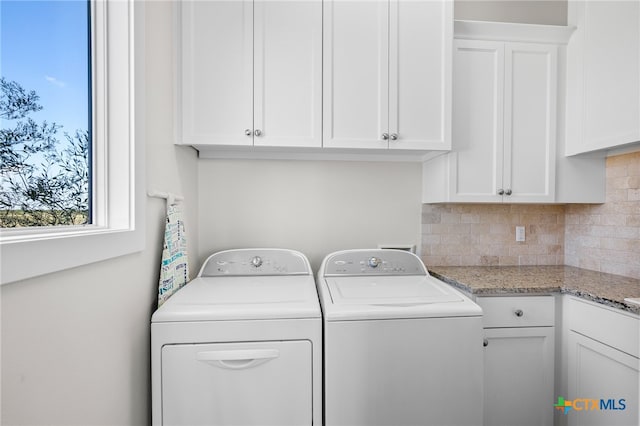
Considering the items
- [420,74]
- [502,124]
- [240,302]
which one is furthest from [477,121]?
[240,302]

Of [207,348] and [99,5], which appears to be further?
[207,348]

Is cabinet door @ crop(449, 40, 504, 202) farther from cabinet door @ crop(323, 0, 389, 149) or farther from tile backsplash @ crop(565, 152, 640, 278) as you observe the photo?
tile backsplash @ crop(565, 152, 640, 278)

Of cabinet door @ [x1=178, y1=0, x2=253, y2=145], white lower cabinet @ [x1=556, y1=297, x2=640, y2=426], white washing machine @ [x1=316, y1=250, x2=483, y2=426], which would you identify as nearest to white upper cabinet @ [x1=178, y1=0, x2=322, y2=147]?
cabinet door @ [x1=178, y1=0, x2=253, y2=145]

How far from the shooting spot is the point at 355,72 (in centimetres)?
162

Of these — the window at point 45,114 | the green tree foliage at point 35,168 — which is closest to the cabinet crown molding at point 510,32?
the window at point 45,114

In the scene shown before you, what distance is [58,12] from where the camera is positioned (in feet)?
2.94

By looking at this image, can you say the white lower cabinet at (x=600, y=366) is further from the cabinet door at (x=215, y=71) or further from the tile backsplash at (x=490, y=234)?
the cabinet door at (x=215, y=71)

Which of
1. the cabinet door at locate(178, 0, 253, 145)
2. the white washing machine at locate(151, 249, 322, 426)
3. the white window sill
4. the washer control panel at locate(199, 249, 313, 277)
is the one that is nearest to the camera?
the white window sill

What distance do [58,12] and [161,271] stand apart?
3.03 feet

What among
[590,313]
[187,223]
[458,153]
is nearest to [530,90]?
[458,153]

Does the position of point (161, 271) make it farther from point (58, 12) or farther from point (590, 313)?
point (590, 313)

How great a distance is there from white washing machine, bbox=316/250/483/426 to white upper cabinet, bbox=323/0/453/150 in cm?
86

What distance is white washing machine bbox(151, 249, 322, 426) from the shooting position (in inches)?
45.4

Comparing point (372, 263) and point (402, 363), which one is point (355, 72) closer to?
point (372, 263)
